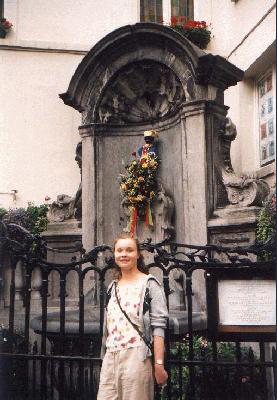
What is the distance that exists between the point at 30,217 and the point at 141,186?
4.49 meters

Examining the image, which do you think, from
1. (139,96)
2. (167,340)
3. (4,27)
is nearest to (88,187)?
(139,96)

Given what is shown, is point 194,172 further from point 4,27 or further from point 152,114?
point 4,27

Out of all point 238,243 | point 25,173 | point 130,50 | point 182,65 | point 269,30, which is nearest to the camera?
point 238,243

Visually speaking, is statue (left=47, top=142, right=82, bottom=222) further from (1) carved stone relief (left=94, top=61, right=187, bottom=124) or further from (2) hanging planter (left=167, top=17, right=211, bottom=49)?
(2) hanging planter (left=167, top=17, right=211, bottom=49)

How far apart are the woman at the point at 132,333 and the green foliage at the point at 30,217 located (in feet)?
26.6

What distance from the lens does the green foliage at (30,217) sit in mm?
11375

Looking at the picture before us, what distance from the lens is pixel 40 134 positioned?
12.4 metres

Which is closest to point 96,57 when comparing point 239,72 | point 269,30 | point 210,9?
point 239,72

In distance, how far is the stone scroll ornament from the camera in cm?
781

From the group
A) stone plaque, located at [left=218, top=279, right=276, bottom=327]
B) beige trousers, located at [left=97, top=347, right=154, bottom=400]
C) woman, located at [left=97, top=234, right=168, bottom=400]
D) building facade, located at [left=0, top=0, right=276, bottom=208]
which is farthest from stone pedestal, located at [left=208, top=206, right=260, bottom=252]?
building facade, located at [left=0, top=0, right=276, bottom=208]

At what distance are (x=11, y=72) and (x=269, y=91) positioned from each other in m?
6.02

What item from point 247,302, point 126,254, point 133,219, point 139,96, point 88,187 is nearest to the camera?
point 126,254

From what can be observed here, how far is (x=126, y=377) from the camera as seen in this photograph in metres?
3.23

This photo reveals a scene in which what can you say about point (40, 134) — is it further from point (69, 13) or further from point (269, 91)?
point (269, 91)
